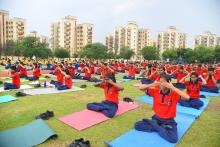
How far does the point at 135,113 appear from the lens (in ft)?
23.2

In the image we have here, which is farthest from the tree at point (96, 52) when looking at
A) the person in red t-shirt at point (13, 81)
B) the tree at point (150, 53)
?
the person in red t-shirt at point (13, 81)

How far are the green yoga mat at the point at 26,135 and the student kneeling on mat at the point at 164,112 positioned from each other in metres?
2.27

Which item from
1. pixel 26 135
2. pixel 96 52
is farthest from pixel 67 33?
pixel 26 135

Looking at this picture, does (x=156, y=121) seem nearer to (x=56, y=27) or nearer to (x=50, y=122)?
(x=50, y=122)

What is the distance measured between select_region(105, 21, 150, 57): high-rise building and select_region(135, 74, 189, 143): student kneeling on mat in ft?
249

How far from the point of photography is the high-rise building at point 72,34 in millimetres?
77375

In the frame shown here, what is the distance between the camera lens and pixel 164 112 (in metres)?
5.11

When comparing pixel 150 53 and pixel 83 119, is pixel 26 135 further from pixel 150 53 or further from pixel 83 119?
pixel 150 53

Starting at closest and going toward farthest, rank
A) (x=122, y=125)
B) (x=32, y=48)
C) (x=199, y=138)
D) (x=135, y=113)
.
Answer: (x=199, y=138), (x=122, y=125), (x=135, y=113), (x=32, y=48)

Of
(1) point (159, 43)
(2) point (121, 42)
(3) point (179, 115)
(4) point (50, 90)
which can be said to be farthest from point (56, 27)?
(3) point (179, 115)

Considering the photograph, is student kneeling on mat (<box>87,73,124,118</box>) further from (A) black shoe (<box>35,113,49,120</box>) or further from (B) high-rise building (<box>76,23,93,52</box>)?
(B) high-rise building (<box>76,23,93,52</box>)

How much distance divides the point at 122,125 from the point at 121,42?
273 feet

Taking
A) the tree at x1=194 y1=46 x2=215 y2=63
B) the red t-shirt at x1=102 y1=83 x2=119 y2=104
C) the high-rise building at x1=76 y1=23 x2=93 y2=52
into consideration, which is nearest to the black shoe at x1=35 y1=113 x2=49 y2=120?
the red t-shirt at x1=102 y1=83 x2=119 y2=104

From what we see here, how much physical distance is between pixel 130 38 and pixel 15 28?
4146cm
